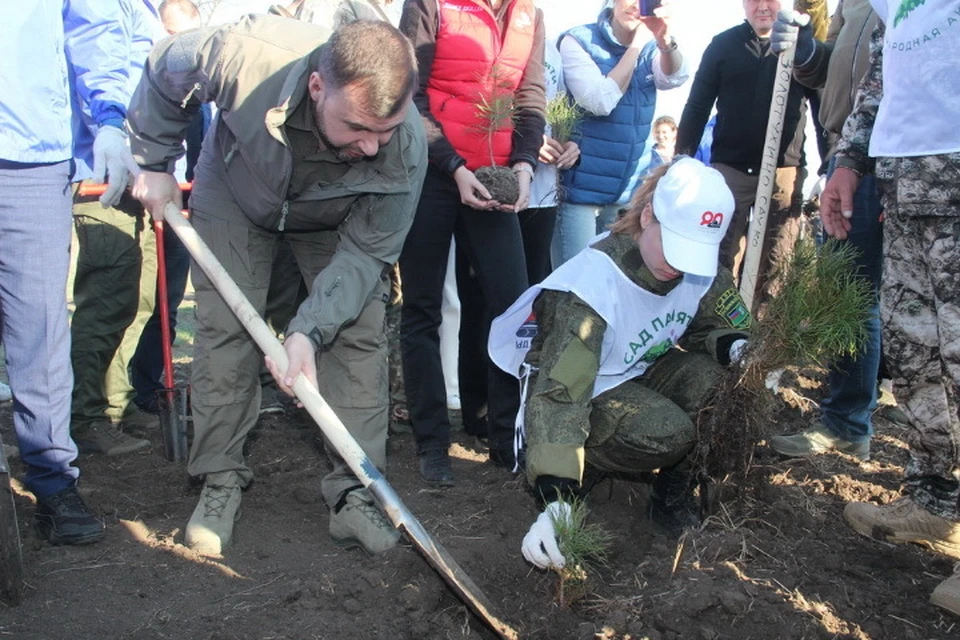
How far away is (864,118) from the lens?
11.4ft

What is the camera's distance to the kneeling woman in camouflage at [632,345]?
2.99m

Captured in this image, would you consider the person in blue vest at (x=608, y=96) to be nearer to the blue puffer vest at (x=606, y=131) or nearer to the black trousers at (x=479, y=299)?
the blue puffer vest at (x=606, y=131)

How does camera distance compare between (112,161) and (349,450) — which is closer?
(349,450)

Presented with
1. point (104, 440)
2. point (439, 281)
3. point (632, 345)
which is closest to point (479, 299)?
point (439, 281)

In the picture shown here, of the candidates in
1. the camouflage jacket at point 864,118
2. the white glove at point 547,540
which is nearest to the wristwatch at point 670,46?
the camouflage jacket at point 864,118

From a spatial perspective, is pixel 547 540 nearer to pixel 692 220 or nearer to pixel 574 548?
pixel 574 548

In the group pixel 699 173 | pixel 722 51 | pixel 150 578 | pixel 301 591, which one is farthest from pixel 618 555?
pixel 722 51

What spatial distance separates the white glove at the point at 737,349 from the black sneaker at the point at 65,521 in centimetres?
229

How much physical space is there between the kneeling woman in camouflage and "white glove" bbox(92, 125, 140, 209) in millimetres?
1475

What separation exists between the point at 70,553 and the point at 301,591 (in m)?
0.90

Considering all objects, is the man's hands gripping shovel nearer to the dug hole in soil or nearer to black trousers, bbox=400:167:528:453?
the dug hole in soil

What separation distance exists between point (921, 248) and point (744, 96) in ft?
7.03

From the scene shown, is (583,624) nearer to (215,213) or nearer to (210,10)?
(215,213)

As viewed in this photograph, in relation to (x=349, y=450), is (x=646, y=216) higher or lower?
higher
